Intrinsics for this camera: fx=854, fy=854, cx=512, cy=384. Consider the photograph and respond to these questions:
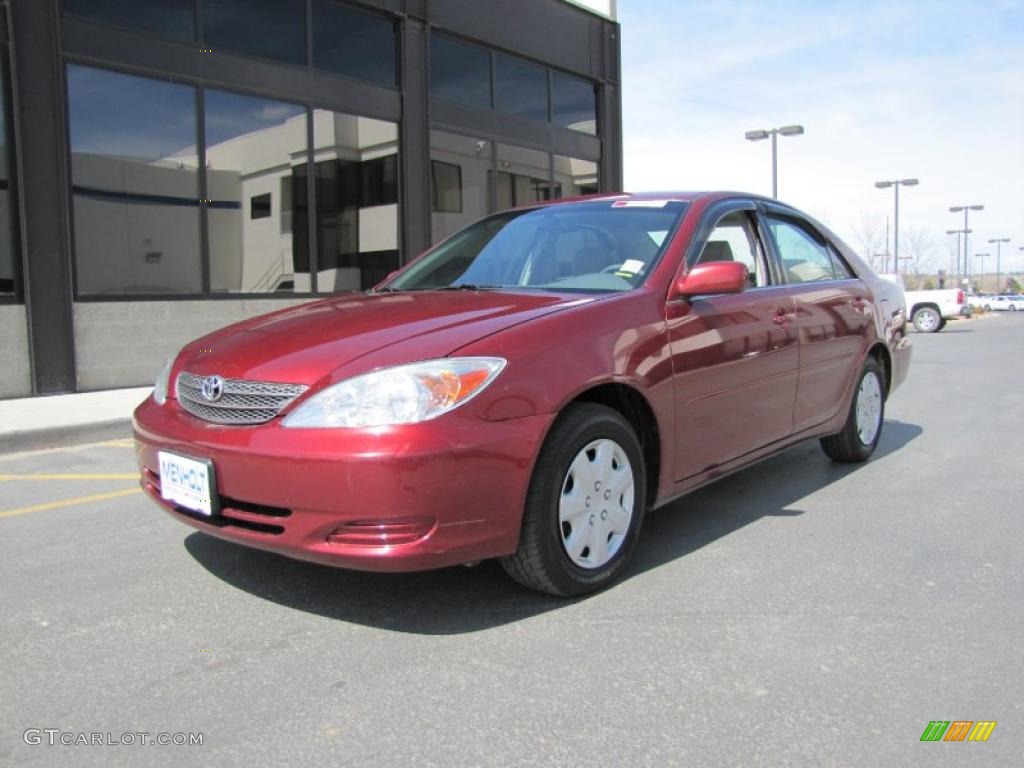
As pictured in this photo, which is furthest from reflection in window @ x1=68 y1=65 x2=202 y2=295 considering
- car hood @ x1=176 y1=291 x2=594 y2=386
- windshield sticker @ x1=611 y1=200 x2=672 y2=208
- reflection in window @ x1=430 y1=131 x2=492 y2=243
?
windshield sticker @ x1=611 y1=200 x2=672 y2=208

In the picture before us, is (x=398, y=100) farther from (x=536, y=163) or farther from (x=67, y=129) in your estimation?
(x=67, y=129)

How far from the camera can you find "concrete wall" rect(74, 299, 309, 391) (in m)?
9.09

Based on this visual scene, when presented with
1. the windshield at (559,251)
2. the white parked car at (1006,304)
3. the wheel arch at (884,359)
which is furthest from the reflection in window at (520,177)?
the white parked car at (1006,304)

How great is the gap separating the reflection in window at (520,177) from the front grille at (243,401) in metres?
11.6

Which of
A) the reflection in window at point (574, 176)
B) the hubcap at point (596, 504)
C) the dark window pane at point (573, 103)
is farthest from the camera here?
the reflection in window at point (574, 176)

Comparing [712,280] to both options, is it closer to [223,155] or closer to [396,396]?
[396,396]

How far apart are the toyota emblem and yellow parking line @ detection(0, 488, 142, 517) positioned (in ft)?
7.41

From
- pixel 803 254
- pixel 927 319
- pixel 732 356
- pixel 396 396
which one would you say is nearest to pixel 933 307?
pixel 927 319

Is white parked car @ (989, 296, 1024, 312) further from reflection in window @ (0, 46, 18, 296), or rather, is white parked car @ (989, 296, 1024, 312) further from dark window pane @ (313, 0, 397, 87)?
reflection in window @ (0, 46, 18, 296)

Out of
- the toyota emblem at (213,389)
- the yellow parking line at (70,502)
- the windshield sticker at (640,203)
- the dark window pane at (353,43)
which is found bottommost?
the yellow parking line at (70,502)

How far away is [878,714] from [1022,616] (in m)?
1.06

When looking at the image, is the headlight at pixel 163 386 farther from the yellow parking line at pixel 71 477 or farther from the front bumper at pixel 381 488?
the yellow parking line at pixel 71 477

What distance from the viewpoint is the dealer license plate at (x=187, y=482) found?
293 cm

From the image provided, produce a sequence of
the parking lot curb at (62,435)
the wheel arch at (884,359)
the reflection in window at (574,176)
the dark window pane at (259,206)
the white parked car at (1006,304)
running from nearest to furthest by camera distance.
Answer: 1. the wheel arch at (884,359)
2. the parking lot curb at (62,435)
3. the dark window pane at (259,206)
4. the reflection in window at (574,176)
5. the white parked car at (1006,304)
